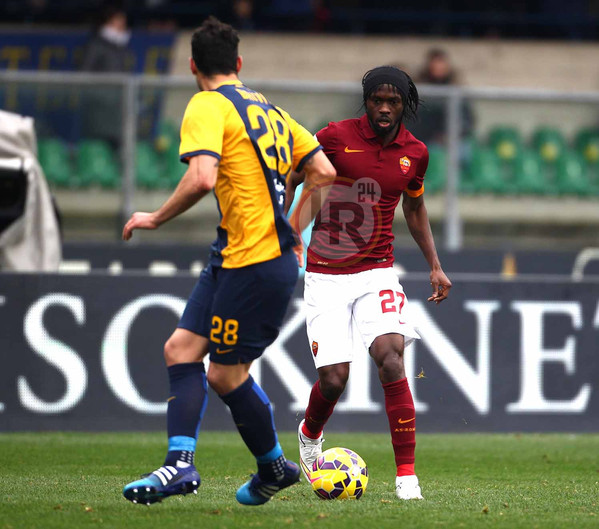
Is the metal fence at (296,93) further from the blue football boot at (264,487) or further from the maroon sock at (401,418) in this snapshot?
the blue football boot at (264,487)

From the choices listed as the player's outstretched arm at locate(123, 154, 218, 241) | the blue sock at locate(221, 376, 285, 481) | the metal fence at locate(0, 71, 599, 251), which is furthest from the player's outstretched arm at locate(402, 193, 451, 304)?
the metal fence at locate(0, 71, 599, 251)

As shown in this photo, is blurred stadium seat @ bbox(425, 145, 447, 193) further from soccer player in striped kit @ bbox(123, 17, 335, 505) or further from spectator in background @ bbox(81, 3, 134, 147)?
soccer player in striped kit @ bbox(123, 17, 335, 505)

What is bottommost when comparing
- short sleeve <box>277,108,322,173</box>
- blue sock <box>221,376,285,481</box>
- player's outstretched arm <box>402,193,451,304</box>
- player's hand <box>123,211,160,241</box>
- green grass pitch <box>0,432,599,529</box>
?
green grass pitch <box>0,432,599,529</box>

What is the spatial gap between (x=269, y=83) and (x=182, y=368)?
7.13m

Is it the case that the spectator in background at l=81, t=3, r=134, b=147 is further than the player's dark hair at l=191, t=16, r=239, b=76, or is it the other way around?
the spectator in background at l=81, t=3, r=134, b=147

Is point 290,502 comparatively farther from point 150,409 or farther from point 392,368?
point 150,409

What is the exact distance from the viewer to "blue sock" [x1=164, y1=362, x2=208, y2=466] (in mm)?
4996

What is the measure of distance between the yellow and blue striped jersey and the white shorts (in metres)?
1.01

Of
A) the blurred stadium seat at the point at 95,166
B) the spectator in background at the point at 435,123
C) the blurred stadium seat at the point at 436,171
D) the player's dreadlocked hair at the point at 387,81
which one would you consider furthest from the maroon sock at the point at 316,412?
the blurred stadium seat at the point at 436,171

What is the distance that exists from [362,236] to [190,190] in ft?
5.07

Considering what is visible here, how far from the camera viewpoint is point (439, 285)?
20.6 ft

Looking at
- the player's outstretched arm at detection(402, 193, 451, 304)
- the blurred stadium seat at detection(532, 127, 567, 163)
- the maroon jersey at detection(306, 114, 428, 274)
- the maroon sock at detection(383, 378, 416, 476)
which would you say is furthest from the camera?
the blurred stadium seat at detection(532, 127, 567, 163)

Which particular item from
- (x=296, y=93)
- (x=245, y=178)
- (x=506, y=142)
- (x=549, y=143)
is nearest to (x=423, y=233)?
(x=245, y=178)

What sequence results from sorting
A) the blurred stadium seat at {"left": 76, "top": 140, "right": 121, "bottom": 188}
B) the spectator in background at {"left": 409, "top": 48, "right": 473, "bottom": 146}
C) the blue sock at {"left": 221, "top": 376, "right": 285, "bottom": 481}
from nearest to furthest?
the blue sock at {"left": 221, "top": 376, "right": 285, "bottom": 481}
the blurred stadium seat at {"left": 76, "top": 140, "right": 121, "bottom": 188}
the spectator in background at {"left": 409, "top": 48, "right": 473, "bottom": 146}
